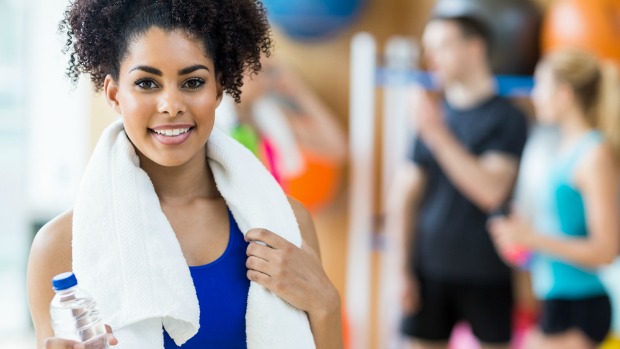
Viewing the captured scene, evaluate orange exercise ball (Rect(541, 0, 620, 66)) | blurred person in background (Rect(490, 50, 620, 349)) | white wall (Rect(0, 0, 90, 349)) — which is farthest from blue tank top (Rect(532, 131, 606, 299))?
white wall (Rect(0, 0, 90, 349))

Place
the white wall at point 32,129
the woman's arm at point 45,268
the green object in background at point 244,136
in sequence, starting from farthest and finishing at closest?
the white wall at point 32,129
the green object in background at point 244,136
the woman's arm at point 45,268

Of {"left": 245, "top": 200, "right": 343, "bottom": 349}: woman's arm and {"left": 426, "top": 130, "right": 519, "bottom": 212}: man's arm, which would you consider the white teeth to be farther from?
{"left": 426, "top": 130, "right": 519, "bottom": 212}: man's arm

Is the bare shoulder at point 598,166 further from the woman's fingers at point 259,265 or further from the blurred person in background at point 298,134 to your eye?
the woman's fingers at point 259,265

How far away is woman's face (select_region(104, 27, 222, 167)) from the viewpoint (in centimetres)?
92

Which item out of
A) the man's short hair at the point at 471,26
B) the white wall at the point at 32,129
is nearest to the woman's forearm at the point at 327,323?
the man's short hair at the point at 471,26

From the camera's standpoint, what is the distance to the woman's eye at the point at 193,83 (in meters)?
0.95

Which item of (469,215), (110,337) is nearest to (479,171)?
(469,215)

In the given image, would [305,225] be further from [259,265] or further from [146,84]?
[146,84]

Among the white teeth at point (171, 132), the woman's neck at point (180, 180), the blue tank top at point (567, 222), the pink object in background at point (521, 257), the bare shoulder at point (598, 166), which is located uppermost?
the white teeth at point (171, 132)

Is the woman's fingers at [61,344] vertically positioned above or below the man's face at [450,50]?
below

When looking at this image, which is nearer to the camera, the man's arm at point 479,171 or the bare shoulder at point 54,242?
the bare shoulder at point 54,242

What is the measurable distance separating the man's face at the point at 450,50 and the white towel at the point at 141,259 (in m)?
1.46

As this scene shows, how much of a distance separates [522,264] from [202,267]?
200 centimetres

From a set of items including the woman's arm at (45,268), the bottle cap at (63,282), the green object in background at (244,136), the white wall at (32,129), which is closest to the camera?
the bottle cap at (63,282)
